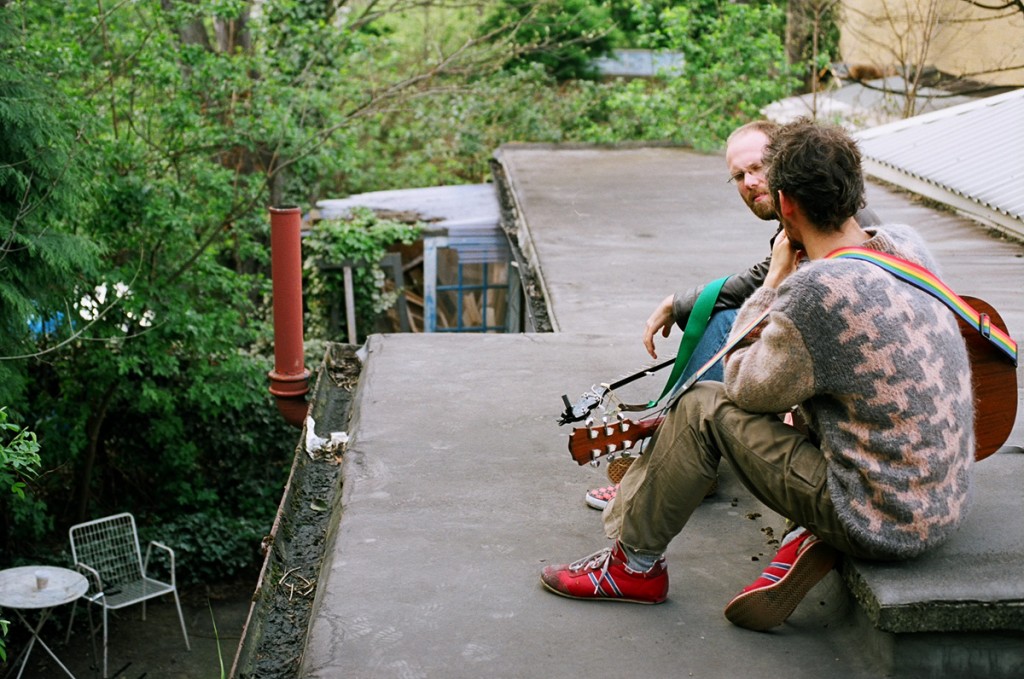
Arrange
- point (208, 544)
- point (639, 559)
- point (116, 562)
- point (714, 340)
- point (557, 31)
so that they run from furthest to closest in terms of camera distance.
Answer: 1. point (557, 31)
2. point (208, 544)
3. point (116, 562)
4. point (714, 340)
5. point (639, 559)

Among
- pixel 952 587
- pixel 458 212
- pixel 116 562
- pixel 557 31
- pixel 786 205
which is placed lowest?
pixel 116 562

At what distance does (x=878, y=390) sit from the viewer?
8.41 feet

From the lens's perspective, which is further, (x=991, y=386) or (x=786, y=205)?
(x=991, y=386)

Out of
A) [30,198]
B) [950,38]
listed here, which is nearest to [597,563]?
[30,198]

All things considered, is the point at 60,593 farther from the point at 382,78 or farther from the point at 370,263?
the point at 382,78

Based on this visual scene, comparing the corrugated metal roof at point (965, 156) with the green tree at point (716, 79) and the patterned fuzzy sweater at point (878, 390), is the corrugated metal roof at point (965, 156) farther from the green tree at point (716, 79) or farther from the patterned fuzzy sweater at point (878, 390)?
the patterned fuzzy sweater at point (878, 390)

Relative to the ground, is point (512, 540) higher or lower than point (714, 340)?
lower

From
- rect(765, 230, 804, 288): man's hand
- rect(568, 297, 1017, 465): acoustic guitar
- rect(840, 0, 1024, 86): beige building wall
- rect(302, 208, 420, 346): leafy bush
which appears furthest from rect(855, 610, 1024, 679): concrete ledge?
rect(840, 0, 1024, 86): beige building wall

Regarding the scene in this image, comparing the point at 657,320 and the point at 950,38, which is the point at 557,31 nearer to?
the point at 950,38

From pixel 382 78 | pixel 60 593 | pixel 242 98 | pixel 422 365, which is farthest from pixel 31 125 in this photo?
pixel 382 78

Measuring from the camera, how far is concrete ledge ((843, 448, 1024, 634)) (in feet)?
8.68

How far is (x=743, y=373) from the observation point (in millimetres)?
2756

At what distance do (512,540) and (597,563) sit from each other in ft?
1.51

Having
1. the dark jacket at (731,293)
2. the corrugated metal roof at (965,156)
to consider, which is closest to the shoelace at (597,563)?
the dark jacket at (731,293)
